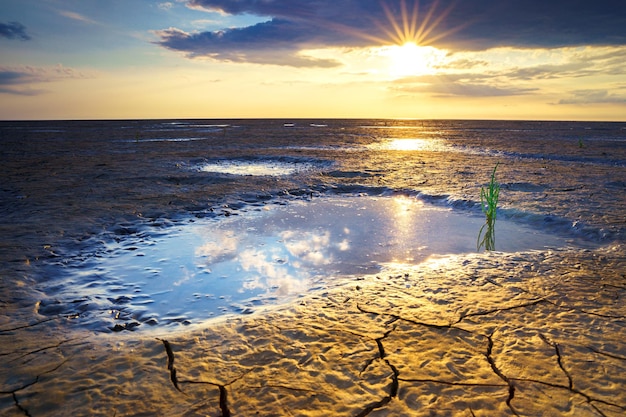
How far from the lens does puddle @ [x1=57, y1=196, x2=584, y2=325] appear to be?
3504mm

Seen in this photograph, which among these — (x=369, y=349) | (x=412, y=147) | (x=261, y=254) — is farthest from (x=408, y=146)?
(x=369, y=349)

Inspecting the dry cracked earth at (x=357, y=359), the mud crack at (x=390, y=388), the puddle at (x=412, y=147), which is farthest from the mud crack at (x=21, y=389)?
the puddle at (x=412, y=147)

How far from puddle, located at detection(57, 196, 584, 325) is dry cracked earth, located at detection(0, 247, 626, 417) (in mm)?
391

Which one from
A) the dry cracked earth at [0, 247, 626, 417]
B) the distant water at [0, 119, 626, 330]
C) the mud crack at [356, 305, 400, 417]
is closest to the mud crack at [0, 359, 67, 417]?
the dry cracked earth at [0, 247, 626, 417]

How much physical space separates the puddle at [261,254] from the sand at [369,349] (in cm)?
31

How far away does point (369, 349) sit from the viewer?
2.64 m

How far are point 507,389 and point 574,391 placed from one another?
1.19ft

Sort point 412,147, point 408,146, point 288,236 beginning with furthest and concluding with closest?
point 408,146
point 412,147
point 288,236

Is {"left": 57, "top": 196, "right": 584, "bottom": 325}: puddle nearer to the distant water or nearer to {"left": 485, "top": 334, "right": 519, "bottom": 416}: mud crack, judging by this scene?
the distant water

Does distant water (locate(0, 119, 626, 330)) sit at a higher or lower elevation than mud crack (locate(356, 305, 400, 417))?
higher

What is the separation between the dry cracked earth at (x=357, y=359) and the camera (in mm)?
2121

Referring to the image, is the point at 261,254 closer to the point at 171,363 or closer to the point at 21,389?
the point at 171,363

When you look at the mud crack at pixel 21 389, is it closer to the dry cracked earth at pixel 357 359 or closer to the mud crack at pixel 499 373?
the dry cracked earth at pixel 357 359

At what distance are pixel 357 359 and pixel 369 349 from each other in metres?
0.15
